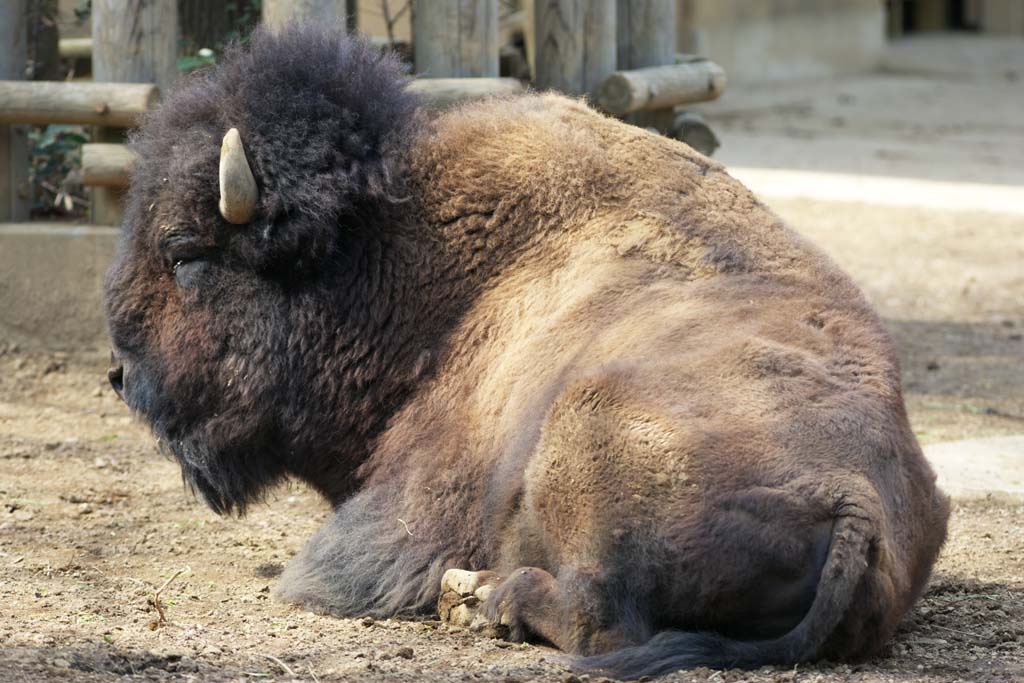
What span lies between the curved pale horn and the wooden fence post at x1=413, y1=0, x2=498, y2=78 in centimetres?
240

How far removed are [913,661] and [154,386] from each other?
2.24 meters

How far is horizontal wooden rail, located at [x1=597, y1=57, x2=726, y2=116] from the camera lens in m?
6.65

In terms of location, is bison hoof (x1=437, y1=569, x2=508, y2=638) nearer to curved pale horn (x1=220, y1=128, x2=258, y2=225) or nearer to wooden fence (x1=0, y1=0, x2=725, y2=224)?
curved pale horn (x1=220, y1=128, x2=258, y2=225)

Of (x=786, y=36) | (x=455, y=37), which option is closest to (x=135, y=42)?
(x=455, y=37)

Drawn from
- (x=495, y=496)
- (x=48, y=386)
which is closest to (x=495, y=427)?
(x=495, y=496)

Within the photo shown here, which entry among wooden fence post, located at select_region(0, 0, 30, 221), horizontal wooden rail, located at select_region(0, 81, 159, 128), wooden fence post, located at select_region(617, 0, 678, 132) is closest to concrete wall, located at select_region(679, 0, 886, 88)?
wooden fence post, located at select_region(617, 0, 678, 132)

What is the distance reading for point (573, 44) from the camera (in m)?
6.74

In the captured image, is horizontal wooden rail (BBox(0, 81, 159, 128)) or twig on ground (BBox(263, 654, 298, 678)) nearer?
twig on ground (BBox(263, 654, 298, 678))

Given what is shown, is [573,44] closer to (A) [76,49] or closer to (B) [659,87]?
(B) [659,87]

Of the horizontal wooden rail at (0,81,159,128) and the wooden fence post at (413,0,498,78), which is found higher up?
the wooden fence post at (413,0,498,78)

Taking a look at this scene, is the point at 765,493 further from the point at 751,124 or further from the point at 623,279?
the point at 751,124

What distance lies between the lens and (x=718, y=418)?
135 inches

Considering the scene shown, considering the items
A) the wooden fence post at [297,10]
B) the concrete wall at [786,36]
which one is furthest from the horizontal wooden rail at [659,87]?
the concrete wall at [786,36]

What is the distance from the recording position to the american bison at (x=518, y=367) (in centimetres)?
334
